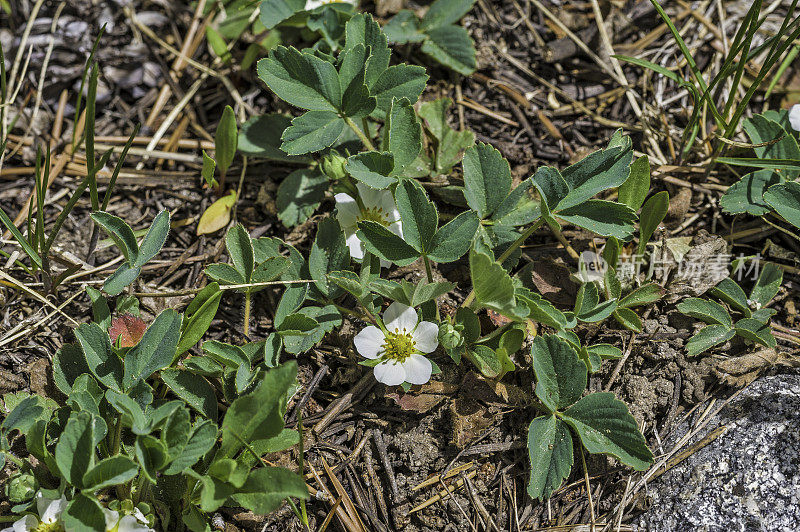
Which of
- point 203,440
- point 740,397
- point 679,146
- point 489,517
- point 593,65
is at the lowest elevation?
point 489,517

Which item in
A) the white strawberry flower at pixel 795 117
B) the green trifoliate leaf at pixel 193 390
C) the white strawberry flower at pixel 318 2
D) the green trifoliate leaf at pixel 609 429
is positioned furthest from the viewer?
the white strawberry flower at pixel 318 2

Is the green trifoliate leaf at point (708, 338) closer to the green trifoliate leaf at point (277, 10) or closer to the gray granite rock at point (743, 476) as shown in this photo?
the gray granite rock at point (743, 476)

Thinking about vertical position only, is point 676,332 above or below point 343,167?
below

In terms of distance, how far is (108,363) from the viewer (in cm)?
196

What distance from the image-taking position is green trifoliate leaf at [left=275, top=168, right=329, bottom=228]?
94.7 inches

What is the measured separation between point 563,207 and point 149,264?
1.51m

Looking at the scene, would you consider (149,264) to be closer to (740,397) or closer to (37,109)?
(37,109)

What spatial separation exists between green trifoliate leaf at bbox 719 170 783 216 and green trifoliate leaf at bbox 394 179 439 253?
3.52 ft

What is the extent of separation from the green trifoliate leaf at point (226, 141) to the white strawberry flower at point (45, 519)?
4.21ft

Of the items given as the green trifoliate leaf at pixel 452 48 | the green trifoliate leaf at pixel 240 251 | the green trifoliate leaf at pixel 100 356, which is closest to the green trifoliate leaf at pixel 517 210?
the green trifoliate leaf at pixel 452 48

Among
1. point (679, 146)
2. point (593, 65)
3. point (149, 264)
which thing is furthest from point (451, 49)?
point (149, 264)

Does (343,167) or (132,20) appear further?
(132,20)

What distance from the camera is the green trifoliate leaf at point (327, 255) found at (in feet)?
7.14

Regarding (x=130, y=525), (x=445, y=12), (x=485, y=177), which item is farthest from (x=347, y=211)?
(x=130, y=525)
